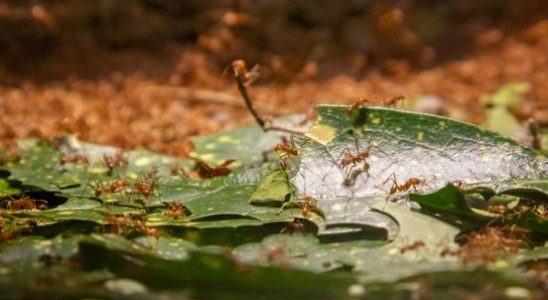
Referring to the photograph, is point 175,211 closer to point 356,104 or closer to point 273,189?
point 273,189

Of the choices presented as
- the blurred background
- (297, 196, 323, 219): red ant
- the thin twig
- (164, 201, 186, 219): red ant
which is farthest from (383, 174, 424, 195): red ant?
the blurred background

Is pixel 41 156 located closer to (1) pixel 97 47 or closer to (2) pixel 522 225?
(2) pixel 522 225

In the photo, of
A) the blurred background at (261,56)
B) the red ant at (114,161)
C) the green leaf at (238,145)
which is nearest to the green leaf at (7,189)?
the red ant at (114,161)

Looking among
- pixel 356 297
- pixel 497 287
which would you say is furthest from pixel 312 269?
pixel 497 287

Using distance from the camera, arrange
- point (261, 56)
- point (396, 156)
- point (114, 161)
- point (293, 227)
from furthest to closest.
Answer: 1. point (261, 56)
2. point (114, 161)
3. point (396, 156)
4. point (293, 227)

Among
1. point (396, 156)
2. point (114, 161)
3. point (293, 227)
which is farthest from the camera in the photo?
point (114, 161)

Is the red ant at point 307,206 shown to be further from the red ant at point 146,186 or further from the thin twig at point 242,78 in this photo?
the thin twig at point 242,78

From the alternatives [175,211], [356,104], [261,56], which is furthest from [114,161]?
[261,56]

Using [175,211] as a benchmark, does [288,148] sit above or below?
above

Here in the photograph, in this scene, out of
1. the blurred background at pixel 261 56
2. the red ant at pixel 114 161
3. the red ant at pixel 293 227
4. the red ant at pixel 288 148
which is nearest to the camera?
the red ant at pixel 293 227
